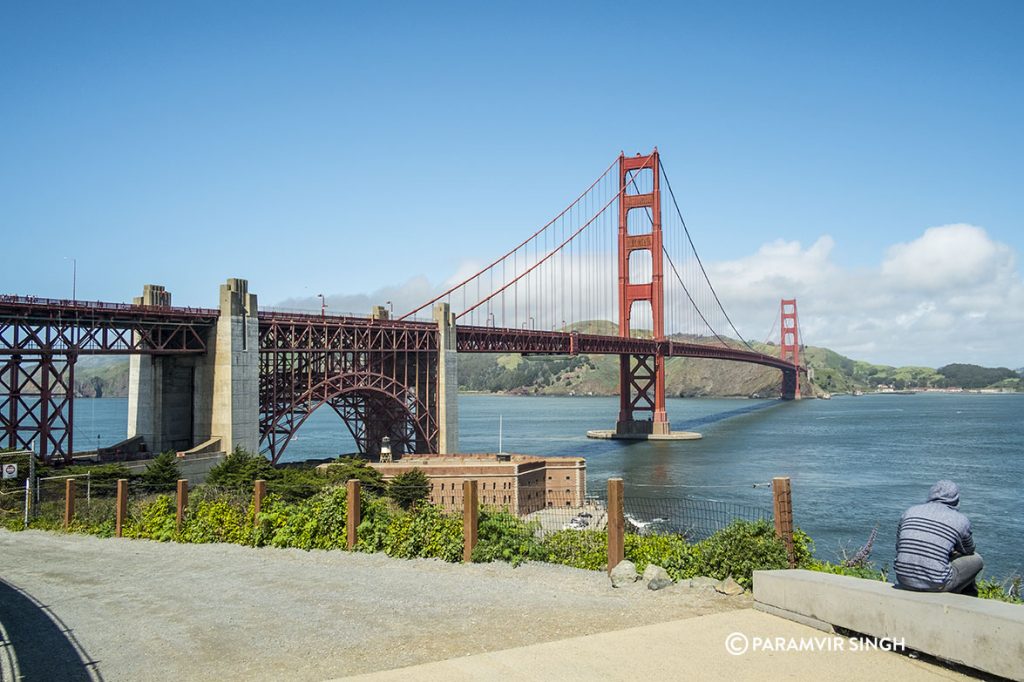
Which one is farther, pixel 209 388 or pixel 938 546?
pixel 209 388

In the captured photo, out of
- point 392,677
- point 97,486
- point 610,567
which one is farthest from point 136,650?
point 97,486

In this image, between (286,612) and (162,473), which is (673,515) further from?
(286,612)

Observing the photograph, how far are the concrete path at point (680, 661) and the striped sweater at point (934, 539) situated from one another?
2.56 feet

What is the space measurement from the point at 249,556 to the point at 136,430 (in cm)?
2677

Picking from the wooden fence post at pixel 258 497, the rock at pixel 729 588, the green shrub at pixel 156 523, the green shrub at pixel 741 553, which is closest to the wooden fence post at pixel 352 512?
the wooden fence post at pixel 258 497

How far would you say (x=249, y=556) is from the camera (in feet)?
Result: 45.2

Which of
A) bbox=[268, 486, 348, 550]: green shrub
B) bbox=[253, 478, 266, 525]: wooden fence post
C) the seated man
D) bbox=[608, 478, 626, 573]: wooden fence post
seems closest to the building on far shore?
bbox=[253, 478, 266, 525]: wooden fence post

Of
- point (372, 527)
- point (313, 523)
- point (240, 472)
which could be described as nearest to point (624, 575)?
point (372, 527)

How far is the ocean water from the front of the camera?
1356 inches

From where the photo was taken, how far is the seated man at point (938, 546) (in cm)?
730

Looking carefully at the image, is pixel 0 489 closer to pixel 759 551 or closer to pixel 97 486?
pixel 97 486

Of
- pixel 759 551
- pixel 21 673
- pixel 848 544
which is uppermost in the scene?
pixel 759 551

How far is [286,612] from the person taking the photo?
1028 centimetres

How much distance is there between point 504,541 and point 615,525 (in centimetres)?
200
